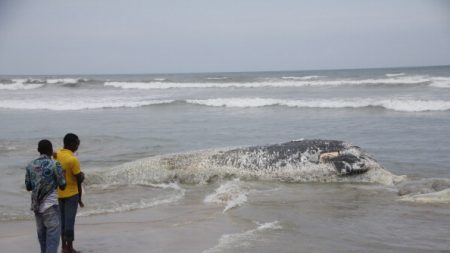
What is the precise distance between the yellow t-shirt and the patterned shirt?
0.55 metres

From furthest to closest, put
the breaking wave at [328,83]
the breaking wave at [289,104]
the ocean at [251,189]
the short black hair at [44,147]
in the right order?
the breaking wave at [328,83], the breaking wave at [289,104], the ocean at [251,189], the short black hair at [44,147]

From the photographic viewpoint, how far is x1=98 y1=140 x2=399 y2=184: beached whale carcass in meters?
9.48

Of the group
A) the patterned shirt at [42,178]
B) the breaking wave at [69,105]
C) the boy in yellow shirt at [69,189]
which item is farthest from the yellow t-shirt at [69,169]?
the breaking wave at [69,105]

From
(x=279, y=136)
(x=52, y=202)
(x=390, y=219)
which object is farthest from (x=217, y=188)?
(x=279, y=136)

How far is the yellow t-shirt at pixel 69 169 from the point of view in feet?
18.0

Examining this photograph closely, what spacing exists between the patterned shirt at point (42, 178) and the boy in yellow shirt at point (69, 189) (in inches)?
22.2

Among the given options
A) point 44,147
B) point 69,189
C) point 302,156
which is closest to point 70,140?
point 69,189

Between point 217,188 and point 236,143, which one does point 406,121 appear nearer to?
point 236,143

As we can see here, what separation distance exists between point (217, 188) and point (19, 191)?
3502 millimetres

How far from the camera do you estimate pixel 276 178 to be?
31.6 feet

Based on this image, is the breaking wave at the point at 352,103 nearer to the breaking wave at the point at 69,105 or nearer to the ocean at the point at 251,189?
the ocean at the point at 251,189

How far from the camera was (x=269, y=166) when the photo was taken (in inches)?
385

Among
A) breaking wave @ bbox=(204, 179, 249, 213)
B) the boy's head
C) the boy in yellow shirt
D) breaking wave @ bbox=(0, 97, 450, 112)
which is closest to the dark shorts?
the boy in yellow shirt

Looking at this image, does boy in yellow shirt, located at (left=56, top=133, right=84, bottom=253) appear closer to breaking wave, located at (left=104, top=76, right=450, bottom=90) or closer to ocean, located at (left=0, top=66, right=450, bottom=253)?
ocean, located at (left=0, top=66, right=450, bottom=253)
